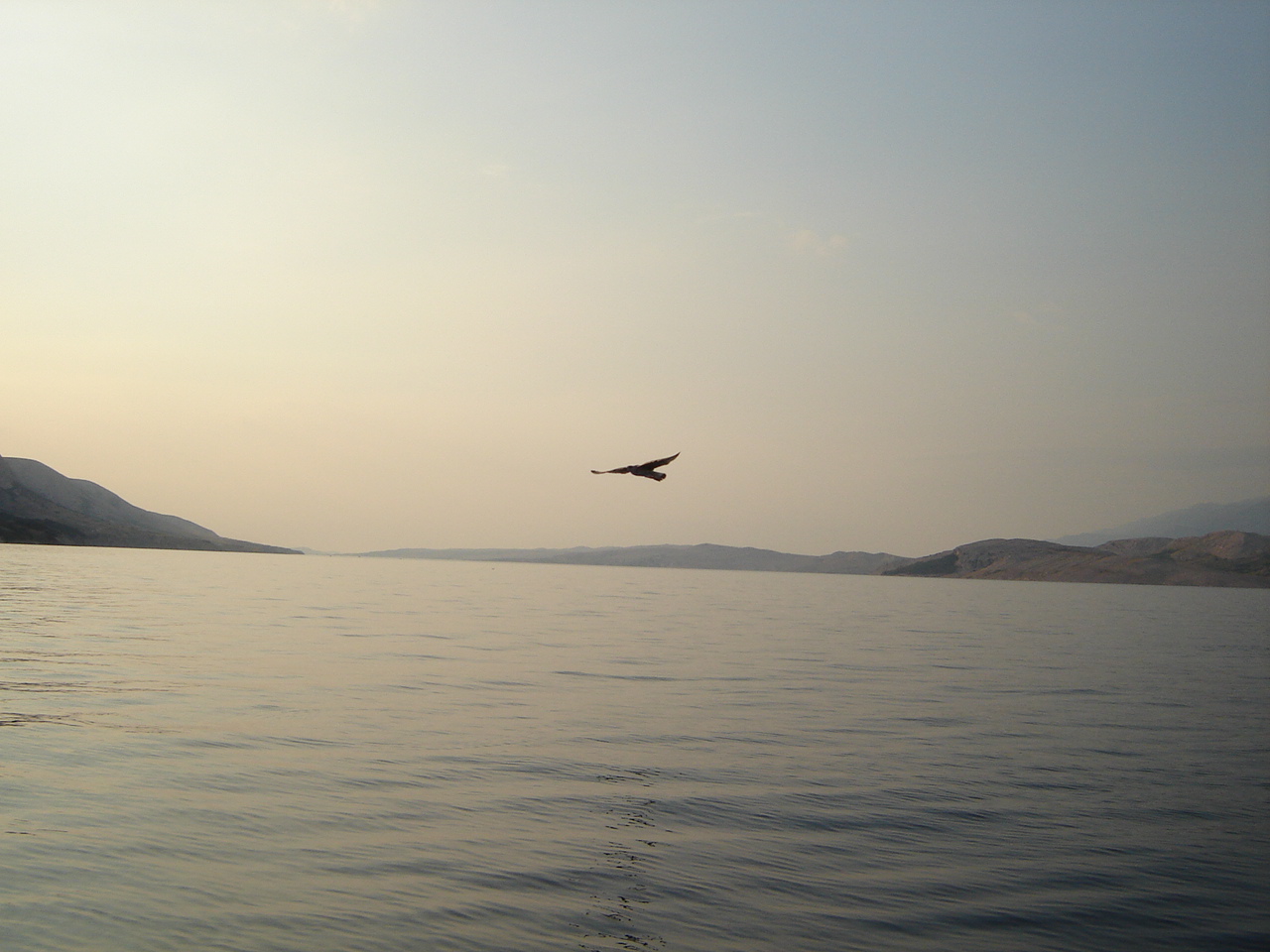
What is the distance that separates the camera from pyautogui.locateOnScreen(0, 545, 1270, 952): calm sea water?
41.1 feet

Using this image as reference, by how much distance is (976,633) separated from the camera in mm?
66375

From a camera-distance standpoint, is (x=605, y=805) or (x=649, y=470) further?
(x=605, y=805)

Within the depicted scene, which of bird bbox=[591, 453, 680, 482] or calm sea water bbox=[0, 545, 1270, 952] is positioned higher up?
bird bbox=[591, 453, 680, 482]

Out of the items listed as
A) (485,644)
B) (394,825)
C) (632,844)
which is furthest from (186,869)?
(485,644)

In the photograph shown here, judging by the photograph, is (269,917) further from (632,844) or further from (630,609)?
(630,609)

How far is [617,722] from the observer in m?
25.8

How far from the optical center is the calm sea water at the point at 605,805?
41.1 feet

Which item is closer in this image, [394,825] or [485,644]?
[394,825]

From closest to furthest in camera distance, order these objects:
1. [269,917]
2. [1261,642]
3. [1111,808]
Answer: [269,917] < [1111,808] < [1261,642]

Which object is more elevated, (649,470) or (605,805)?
(649,470)

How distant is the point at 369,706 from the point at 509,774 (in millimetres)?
9010

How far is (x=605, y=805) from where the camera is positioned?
1752 cm

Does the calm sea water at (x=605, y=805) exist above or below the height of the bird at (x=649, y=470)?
below

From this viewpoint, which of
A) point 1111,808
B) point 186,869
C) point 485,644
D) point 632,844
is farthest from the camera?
point 485,644
